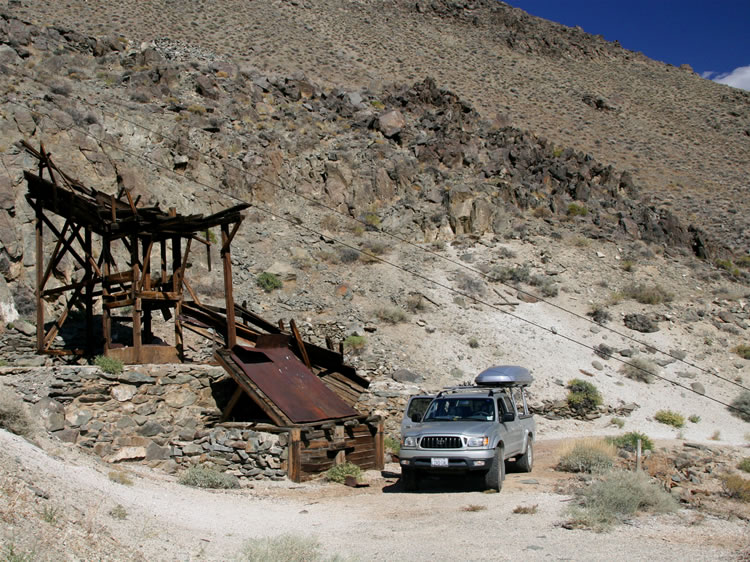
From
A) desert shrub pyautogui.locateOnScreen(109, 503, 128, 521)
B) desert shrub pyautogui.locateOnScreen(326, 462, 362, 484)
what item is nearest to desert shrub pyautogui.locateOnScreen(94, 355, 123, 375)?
desert shrub pyautogui.locateOnScreen(326, 462, 362, 484)

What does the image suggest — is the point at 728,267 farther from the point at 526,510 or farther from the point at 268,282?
the point at 526,510

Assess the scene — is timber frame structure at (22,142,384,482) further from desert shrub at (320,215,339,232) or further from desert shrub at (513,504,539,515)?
desert shrub at (320,215,339,232)

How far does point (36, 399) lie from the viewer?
1146 centimetres

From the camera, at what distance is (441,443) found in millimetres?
11633

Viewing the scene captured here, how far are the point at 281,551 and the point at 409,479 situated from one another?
5.60 meters

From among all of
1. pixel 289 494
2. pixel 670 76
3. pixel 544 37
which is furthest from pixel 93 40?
pixel 670 76

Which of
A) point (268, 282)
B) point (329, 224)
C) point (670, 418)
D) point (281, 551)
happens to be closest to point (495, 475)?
point (281, 551)

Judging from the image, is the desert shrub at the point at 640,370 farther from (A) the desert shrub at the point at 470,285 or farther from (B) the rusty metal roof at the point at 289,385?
Answer: (B) the rusty metal roof at the point at 289,385

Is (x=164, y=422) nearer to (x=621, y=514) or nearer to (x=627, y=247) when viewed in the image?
(x=621, y=514)

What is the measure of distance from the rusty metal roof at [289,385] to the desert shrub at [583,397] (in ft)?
35.4

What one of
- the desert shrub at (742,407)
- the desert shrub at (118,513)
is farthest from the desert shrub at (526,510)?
the desert shrub at (742,407)

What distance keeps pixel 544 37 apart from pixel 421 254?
58421mm

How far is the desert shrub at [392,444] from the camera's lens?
1620 centimetres

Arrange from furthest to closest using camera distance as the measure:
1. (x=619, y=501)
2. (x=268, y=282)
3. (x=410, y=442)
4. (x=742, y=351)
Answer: (x=742, y=351) → (x=268, y=282) → (x=410, y=442) → (x=619, y=501)
